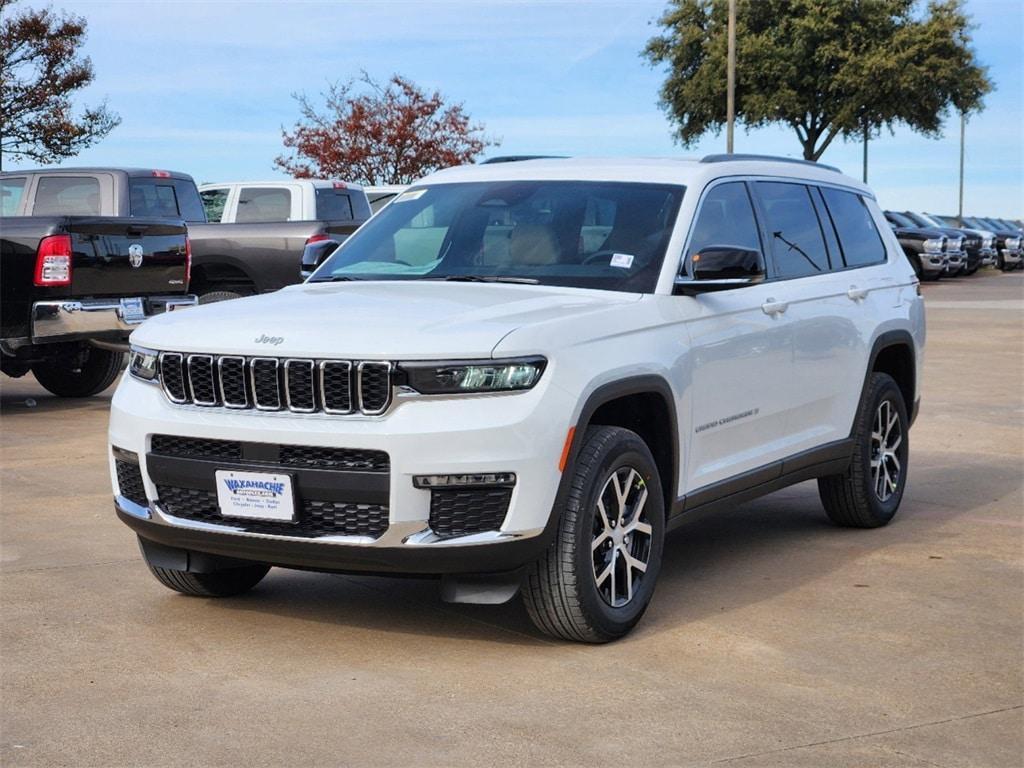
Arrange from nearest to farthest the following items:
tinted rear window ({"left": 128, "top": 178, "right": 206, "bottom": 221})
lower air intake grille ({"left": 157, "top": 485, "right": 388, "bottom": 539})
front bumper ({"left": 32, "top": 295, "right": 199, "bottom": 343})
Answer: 1. lower air intake grille ({"left": 157, "top": 485, "right": 388, "bottom": 539})
2. front bumper ({"left": 32, "top": 295, "right": 199, "bottom": 343})
3. tinted rear window ({"left": 128, "top": 178, "right": 206, "bottom": 221})

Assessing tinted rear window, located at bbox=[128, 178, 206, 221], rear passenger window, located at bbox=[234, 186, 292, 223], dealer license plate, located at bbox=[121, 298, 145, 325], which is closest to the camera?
dealer license plate, located at bbox=[121, 298, 145, 325]

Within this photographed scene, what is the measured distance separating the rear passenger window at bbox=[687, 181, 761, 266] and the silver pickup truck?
8956 millimetres

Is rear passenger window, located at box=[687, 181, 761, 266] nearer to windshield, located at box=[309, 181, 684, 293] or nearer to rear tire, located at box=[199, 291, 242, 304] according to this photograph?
windshield, located at box=[309, 181, 684, 293]

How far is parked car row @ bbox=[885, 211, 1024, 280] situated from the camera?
41.6 m

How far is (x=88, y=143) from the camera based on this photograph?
38000mm

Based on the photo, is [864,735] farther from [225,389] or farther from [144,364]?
[144,364]

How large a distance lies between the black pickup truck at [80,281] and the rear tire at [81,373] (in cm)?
33

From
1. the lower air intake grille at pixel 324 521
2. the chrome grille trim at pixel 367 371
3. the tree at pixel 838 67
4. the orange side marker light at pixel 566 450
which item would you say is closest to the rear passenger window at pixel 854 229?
the orange side marker light at pixel 566 450

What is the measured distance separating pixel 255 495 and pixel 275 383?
1.29 ft

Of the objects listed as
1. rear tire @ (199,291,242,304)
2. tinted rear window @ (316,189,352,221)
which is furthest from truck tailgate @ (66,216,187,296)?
tinted rear window @ (316,189,352,221)

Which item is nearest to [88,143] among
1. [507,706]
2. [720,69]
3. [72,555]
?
[720,69]

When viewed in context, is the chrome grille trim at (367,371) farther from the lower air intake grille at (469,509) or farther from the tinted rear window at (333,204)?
the tinted rear window at (333,204)

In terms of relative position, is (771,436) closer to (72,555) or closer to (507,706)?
(507,706)

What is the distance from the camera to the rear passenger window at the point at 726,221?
653 centimetres
